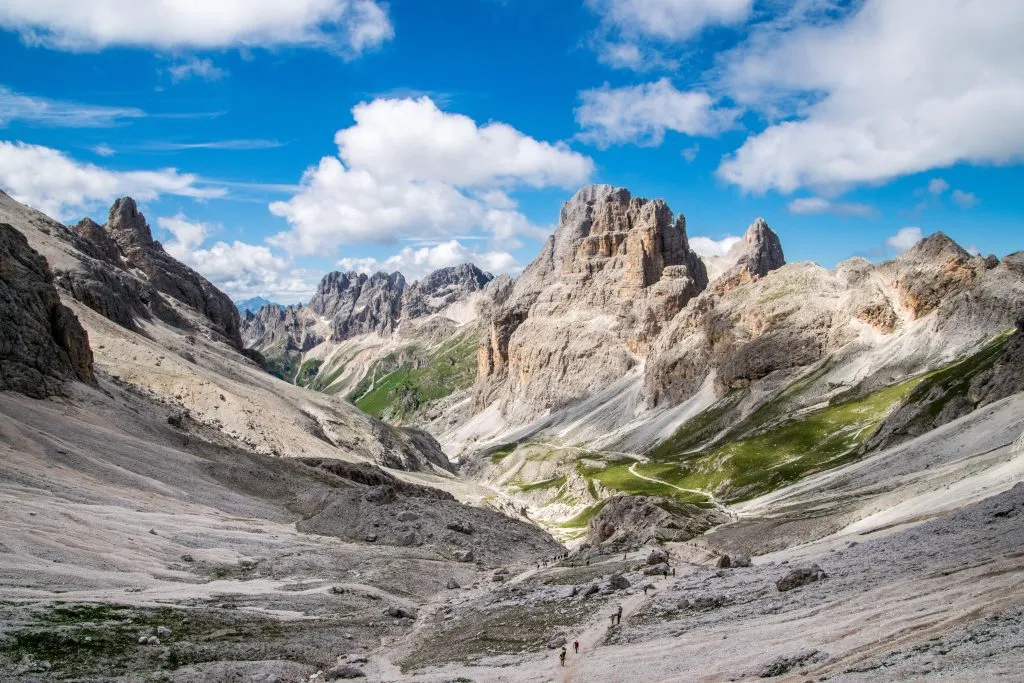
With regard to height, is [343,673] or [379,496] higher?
[379,496]

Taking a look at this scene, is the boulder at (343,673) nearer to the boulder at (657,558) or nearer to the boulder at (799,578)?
the boulder at (799,578)

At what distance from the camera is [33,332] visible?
86375 millimetres

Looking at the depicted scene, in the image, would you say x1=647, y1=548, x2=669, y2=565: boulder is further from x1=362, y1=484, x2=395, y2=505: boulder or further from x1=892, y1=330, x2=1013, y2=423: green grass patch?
x1=892, y1=330, x2=1013, y2=423: green grass patch

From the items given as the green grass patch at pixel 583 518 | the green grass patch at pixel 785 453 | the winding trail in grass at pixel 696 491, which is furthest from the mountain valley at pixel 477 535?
the green grass patch at pixel 583 518

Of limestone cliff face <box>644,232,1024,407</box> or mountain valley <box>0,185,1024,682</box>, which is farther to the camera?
limestone cliff face <box>644,232,1024,407</box>

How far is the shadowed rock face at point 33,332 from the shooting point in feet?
267

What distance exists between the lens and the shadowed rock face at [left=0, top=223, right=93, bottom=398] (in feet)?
267

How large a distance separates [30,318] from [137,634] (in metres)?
65.2

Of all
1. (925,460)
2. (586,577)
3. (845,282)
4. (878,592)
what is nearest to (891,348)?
(845,282)

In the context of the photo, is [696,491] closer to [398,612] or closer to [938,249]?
[398,612]

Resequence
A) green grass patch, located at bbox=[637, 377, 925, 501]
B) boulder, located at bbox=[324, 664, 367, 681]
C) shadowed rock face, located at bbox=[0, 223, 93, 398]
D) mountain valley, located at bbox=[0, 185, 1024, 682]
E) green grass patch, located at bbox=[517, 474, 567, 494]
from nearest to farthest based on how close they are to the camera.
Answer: mountain valley, located at bbox=[0, 185, 1024, 682] → boulder, located at bbox=[324, 664, 367, 681] → shadowed rock face, located at bbox=[0, 223, 93, 398] → green grass patch, located at bbox=[637, 377, 925, 501] → green grass patch, located at bbox=[517, 474, 567, 494]

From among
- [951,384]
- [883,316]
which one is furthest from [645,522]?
[883,316]

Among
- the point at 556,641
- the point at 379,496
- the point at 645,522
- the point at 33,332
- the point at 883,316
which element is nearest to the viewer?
the point at 556,641

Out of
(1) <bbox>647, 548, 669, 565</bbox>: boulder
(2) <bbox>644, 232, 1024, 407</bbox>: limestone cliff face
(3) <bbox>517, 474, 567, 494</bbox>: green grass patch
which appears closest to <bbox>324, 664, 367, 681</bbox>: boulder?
(1) <bbox>647, 548, 669, 565</bbox>: boulder
